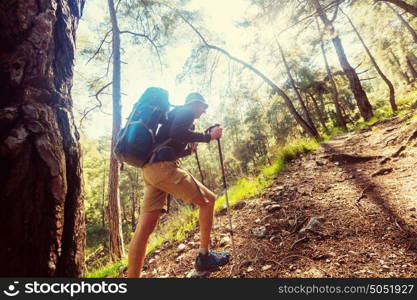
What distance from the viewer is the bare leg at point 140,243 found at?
7.43 feet

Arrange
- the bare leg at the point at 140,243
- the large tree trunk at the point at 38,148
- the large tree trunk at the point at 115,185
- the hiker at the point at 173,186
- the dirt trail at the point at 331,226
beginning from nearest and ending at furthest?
the large tree trunk at the point at 38,148
the dirt trail at the point at 331,226
the bare leg at the point at 140,243
the hiker at the point at 173,186
the large tree trunk at the point at 115,185

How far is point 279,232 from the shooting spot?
9.89 feet

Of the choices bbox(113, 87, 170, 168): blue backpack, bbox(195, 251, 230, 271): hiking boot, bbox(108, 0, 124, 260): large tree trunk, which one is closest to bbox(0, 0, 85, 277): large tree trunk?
bbox(113, 87, 170, 168): blue backpack

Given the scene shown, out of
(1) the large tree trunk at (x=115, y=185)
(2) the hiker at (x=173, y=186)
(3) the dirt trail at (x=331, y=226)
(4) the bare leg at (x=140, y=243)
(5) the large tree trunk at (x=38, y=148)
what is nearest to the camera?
(5) the large tree trunk at (x=38, y=148)

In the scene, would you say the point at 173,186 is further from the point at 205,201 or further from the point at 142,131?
the point at 142,131

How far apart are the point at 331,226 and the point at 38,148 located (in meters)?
3.07

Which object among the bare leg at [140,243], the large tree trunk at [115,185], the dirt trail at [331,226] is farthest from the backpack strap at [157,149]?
the large tree trunk at [115,185]

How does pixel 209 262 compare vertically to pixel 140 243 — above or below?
Answer: below

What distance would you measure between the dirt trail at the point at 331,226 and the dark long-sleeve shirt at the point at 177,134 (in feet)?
4.38

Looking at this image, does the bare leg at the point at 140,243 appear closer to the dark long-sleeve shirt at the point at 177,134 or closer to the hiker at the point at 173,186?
the hiker at the point at 173,186

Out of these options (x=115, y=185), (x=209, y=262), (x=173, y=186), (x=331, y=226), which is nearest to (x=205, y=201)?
(x=173, y=186)

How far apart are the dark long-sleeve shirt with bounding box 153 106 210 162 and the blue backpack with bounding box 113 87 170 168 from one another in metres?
0.08

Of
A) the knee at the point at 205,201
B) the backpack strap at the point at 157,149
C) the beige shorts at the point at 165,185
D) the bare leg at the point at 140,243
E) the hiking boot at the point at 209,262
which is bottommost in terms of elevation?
the hiking boot at the point at 209,262

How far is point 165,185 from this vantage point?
7.95 feet
